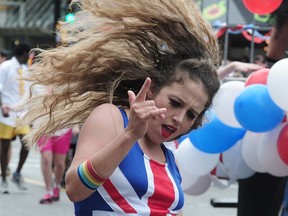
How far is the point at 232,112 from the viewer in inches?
170

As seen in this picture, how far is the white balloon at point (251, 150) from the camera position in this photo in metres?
4.24

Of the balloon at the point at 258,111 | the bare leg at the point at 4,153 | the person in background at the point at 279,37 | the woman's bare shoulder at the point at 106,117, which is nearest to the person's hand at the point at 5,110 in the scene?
the bare leg at the point at 4,153

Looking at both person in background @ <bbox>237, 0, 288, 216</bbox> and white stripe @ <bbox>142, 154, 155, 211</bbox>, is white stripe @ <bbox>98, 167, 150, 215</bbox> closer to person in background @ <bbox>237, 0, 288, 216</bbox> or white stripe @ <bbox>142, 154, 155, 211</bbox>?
white stripe @ <bbox>142, 154, 155, 211</bbox>

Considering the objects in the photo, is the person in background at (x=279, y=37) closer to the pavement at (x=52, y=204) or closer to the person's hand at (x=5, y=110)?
the pavement at (x=52, y=204)

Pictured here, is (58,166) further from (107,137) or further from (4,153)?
(107,137)

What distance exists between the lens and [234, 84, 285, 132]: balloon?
3984 mm

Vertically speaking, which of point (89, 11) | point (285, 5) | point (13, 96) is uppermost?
point (89, 11)

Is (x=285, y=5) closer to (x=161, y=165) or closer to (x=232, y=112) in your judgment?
(x=232, y=112)

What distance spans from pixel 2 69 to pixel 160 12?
6.23 meters

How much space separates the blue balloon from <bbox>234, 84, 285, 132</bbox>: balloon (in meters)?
0.29

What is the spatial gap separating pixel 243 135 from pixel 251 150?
25cm

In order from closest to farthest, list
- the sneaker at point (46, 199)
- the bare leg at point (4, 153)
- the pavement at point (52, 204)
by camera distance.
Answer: the pavement at point (52, 204) < the sneaker at point (46, 199) < the bare leg at point (4, 153)

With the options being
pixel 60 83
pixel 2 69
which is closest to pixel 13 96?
pixel 2 69

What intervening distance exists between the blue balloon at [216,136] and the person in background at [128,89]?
1.62 metres
